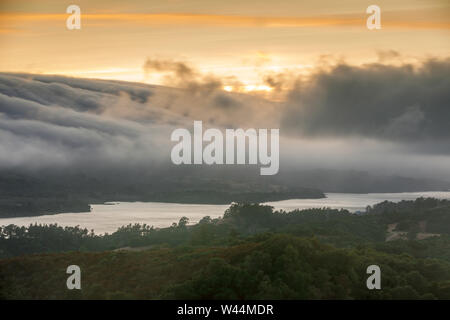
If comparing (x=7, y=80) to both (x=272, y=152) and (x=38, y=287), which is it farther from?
(x=38, y=287)

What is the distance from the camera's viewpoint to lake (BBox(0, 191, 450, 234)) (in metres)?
81.7

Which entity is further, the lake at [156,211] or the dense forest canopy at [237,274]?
the lake at [156,211]

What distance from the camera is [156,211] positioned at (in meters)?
96.8

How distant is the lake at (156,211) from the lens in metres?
81.7

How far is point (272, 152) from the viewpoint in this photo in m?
84.8

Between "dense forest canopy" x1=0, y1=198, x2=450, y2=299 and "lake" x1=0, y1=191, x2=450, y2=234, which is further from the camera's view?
"lake" x1=0, y1=191, x2=450, y2=234

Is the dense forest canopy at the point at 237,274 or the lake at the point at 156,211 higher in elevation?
the lake at the point at 156,211

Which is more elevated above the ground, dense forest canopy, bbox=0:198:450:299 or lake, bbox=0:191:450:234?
lake, bbox=0:191:450:234

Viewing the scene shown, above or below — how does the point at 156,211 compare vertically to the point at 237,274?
above

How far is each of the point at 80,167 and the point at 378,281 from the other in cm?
11153

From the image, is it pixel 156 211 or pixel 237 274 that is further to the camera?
pixel 156 211
